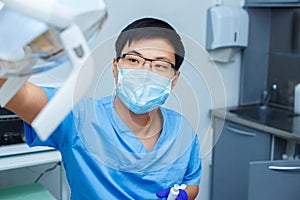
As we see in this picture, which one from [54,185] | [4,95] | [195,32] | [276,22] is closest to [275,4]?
[276,22]

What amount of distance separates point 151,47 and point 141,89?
11 cm

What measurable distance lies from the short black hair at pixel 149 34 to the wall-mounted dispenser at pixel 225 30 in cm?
164

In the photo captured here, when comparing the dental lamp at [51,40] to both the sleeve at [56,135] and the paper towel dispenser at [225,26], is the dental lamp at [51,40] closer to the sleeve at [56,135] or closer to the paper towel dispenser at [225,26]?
the sleeve at [56,135]

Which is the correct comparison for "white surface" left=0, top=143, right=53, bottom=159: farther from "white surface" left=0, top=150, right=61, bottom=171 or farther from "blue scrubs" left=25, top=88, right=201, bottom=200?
"blue scrubs" left=25, top=88, right=201, bottom=200

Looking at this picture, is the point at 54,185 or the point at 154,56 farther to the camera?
the point at 54,185

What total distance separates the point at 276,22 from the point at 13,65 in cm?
268

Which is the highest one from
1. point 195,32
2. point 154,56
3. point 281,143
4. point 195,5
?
point 195,5

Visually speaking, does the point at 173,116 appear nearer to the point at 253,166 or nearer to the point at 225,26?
the point at 253,166

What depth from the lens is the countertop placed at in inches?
90.9

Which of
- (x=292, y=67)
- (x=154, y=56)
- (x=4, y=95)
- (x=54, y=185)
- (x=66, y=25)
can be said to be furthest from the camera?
(x=292, y=67)

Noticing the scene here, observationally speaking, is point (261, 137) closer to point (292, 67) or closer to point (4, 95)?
point (292, 67)

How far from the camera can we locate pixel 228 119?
2682mm

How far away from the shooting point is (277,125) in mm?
2461

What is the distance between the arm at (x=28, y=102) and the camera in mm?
919
